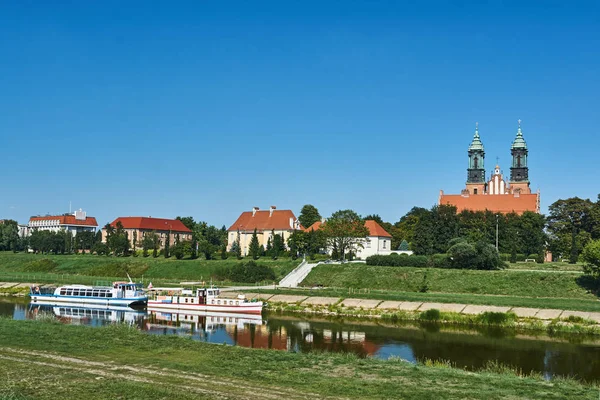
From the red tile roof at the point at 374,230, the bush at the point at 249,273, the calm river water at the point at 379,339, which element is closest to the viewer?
the calm river water at the point at 379,339

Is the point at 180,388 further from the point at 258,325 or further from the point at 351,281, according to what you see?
the point at 351,281

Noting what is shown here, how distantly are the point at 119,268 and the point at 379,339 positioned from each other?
156ft

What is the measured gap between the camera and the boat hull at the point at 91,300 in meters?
50.0

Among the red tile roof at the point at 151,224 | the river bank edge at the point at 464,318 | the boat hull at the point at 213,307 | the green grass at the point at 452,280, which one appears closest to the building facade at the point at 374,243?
the green grass at the point at 452,280

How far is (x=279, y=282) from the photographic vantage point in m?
61.8

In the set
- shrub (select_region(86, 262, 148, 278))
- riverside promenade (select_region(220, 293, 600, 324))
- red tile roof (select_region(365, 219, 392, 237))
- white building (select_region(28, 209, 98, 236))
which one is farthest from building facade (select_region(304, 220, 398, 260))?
white building (select_region(28, 209, 98, 236))

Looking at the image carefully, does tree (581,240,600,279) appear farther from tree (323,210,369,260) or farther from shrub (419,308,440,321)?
tree (323,210,369,260)

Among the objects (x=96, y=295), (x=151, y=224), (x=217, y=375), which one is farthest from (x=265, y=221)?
(x=217, y=375)

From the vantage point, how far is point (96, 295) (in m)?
51.8

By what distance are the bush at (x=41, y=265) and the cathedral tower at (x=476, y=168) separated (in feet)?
262

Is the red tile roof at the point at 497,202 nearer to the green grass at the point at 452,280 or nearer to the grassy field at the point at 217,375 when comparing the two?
the green grass at the point at 452,280

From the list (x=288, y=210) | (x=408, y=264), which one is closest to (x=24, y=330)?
(x=408, y=264)

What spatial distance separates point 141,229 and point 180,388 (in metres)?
112

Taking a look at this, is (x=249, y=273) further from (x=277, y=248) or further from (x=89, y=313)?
(x=89, y=313)
